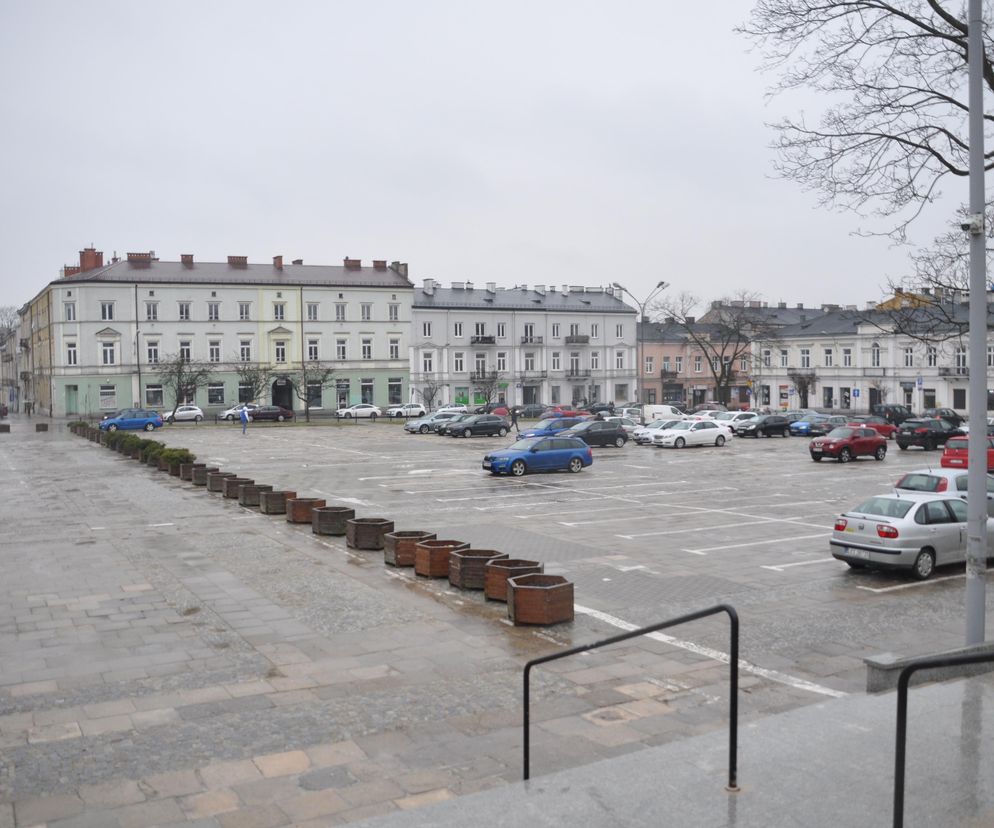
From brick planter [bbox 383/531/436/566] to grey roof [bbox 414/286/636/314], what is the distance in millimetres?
71074

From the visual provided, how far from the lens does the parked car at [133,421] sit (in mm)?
57562

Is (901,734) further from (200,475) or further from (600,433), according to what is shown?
(600,433)

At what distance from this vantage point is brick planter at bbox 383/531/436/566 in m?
16.2

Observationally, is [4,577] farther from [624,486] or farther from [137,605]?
[624,486]

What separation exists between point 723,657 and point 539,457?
22.3 metres

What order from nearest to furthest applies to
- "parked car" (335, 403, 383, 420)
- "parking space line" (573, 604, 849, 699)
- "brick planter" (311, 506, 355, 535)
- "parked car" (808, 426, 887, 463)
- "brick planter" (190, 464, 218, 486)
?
1. "parking space line" (573, 604, 849, 699)
2. "brick planter" (311, 506, 355, 535)
3. "brick planter" (190, 464, 218, 486)
4. "parked car" (808, 426, 887, 463)
5. "parked car" (335, 403, 383, 420)

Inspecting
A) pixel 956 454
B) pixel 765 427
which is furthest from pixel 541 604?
pixel 765 427

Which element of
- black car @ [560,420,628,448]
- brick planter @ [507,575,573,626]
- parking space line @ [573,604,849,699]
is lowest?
parking space line @ [573,604,849,699]

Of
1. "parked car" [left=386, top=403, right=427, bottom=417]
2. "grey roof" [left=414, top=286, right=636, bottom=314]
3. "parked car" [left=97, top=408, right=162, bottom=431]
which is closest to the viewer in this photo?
"parked car" [left=97, top=408, right=162, bottom=431]

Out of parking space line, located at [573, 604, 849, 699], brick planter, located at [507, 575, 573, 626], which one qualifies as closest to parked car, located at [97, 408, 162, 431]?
brick planter, located at [507, 575, 573, 626]

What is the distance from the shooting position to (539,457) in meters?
33.1

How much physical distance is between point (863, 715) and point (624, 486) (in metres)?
21.2

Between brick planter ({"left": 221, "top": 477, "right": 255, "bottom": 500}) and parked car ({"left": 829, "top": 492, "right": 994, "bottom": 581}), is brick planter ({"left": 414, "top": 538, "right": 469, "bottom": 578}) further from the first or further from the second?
brick planter ({"left": 221, "top": 477, "right": 255, "bottom": 500})

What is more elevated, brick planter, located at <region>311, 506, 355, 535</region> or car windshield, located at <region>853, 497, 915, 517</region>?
car windshield, located at <region>853, 497, 915, 517</region>
